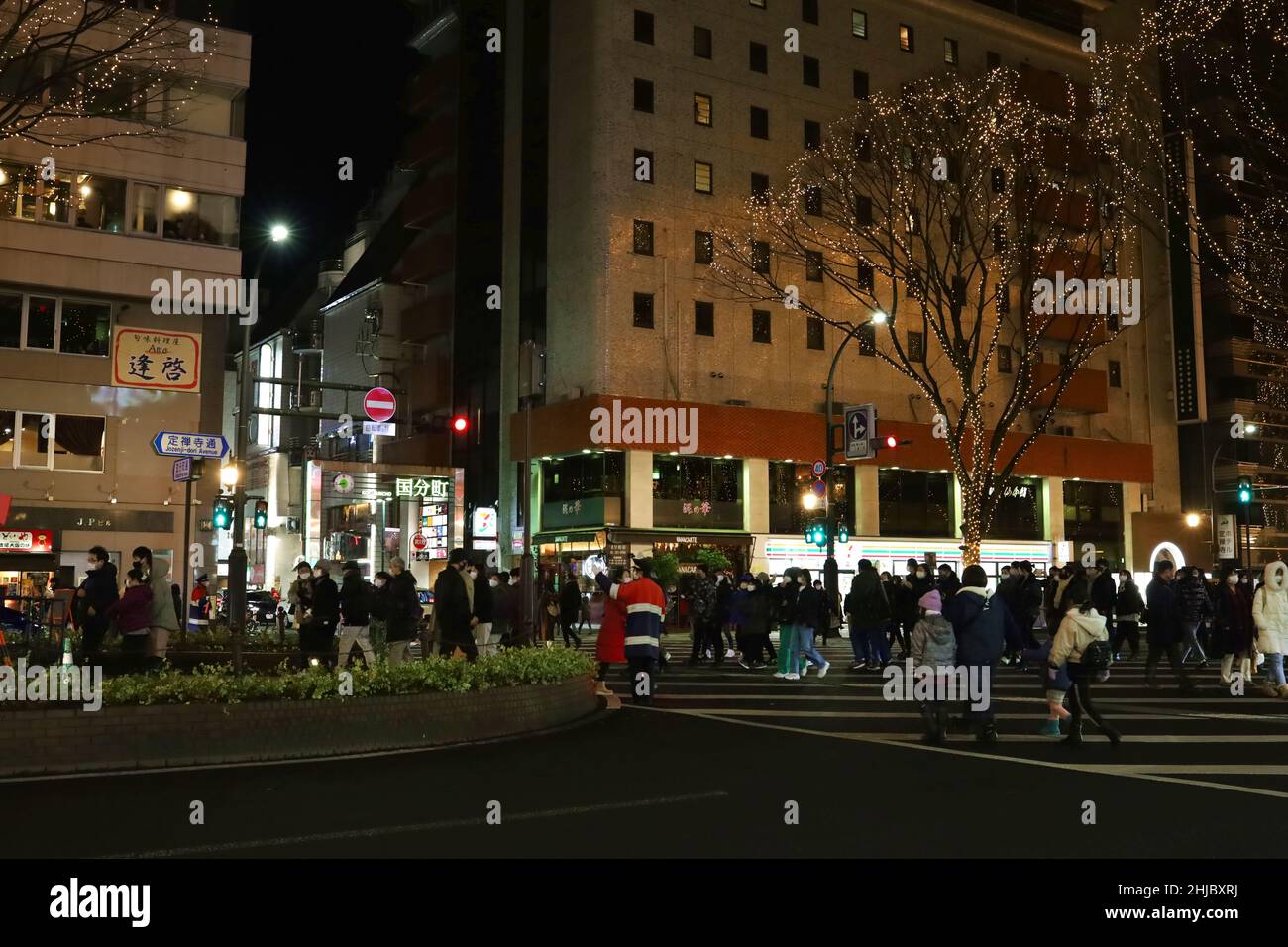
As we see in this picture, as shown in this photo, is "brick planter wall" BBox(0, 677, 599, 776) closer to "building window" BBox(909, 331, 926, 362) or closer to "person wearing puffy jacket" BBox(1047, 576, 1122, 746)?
"person wearing puffy jacket" BBox(1047, 576, 1122, 746)

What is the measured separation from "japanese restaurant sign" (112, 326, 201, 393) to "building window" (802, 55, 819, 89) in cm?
2360

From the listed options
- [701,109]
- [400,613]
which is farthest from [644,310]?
[400,613]

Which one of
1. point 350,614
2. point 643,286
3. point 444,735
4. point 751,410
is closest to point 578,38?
point 643,286

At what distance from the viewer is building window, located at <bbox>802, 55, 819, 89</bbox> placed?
44.3 m

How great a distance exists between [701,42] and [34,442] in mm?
25044

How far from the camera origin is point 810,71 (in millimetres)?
44562

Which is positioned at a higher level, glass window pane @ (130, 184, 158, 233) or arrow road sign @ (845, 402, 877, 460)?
glass window pane @ (130, 184, 158, 233)

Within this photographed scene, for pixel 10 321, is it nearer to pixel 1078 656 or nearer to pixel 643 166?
pixel 643 166

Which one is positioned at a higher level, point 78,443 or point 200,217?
point 200,217

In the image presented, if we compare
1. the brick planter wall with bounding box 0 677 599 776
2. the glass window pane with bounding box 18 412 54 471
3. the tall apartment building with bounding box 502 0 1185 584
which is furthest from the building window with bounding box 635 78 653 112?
the brick planter wall with bounding box 0 677 599 776

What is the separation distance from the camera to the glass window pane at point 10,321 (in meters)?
30.4

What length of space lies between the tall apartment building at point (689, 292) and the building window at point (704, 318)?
0.31 ft

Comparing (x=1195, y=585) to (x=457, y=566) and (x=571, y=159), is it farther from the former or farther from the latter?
(x=571, y=159)

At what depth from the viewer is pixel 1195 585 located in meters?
18.3
